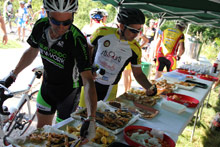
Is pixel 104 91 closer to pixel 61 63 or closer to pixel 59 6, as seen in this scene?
pixel 61 63

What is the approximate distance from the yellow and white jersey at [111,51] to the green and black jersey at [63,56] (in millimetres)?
478

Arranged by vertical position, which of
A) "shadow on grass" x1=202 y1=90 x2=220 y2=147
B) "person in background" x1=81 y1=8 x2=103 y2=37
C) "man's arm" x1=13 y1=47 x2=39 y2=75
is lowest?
"shadow on grass" x1=202 y1=90 x2=220 y2=147

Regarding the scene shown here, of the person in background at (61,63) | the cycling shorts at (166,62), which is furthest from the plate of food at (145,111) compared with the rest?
the cycling shorts at (166,62)

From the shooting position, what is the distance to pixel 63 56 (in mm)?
1808

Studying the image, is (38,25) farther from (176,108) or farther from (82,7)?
(82,7)

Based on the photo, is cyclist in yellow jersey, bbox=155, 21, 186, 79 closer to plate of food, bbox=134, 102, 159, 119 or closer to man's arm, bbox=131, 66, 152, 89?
man's arm, bbox=131, 66, 152, 89

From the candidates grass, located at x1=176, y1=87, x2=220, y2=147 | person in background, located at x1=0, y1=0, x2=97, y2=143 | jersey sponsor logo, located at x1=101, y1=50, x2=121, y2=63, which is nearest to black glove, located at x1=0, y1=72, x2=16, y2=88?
person in background, located at x1=0, y1=0, x2=97, y2=143

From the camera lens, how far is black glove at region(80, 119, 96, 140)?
1302 millimetres

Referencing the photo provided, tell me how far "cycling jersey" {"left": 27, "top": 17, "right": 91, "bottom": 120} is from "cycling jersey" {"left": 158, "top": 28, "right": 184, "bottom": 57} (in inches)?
147

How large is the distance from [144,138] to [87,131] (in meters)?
0.48

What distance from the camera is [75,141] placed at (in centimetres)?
129

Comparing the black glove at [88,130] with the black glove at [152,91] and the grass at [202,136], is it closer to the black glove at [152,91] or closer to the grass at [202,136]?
the black glove at [152,91]

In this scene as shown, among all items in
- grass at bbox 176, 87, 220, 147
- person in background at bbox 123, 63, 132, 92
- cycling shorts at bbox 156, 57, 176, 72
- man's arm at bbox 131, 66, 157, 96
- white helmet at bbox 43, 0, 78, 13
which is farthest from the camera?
cycling shorts at bbox 156, 57, 176, 72

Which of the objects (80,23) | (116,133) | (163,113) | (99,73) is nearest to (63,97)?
(99,73)
